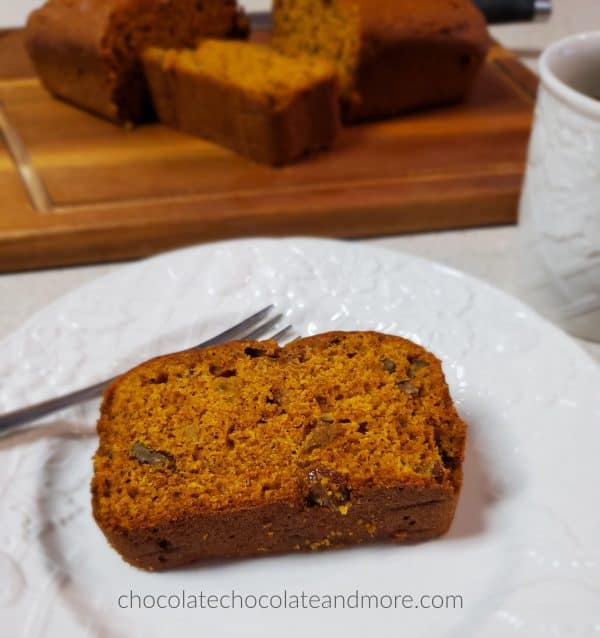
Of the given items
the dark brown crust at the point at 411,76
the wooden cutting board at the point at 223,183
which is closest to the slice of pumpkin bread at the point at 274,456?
the wooden cutting board at the point at 223,183

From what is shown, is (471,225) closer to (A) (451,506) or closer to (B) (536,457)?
(B) (536,457)

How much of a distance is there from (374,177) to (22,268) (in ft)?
2.77

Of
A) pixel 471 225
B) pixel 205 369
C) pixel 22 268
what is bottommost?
pixel 471 225

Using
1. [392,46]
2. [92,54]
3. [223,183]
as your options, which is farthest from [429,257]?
[92,54]

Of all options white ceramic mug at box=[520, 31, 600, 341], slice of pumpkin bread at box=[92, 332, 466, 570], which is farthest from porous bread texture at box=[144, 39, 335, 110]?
slice of pumpkin bread at box=[92, 332, 466, 570]

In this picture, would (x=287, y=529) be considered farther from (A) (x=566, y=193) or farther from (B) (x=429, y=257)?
(B) (x=429, y=257)

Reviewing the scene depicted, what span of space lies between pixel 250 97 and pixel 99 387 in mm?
916

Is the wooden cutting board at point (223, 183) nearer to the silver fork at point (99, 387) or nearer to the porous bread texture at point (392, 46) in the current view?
the porous bread texture at point (392, 46)

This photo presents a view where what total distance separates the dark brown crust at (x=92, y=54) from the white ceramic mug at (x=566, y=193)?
1.11 meters

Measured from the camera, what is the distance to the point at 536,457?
1020mm

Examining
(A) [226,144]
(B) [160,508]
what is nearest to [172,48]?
(A) [226,144]

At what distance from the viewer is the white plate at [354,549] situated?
0.88m

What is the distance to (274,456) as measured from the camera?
3.12 ft

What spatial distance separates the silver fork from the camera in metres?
1.06
